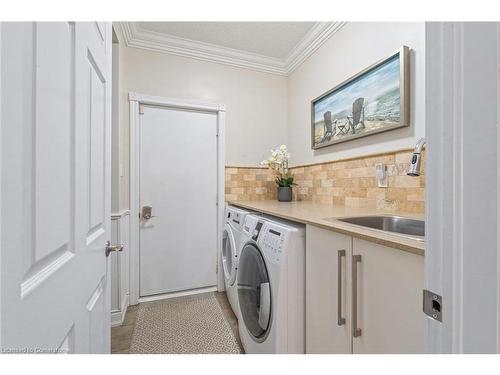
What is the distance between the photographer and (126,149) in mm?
2119

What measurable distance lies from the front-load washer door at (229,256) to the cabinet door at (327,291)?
0.79m

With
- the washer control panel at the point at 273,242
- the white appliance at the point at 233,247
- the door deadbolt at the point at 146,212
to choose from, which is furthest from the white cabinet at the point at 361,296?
the door deadbolt at the point at 146,212

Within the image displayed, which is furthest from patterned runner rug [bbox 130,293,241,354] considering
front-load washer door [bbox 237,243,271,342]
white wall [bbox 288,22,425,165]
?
white wall [bbox 288,22,425,165]

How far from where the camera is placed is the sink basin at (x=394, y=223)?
1.21 m

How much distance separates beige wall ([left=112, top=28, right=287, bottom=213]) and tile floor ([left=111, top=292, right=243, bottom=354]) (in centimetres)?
91

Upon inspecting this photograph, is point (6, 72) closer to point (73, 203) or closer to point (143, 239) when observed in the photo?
point (73, 203)

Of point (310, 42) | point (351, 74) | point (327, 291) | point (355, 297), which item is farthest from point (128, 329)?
point (310, 42)

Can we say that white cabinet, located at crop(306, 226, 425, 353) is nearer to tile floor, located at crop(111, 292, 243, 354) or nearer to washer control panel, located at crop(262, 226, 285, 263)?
washer control panel, located at crop(262, 226, 285, 263)

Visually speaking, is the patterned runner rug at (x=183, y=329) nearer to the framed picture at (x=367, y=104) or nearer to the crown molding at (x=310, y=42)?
the framed picture at (x=367, y=104)

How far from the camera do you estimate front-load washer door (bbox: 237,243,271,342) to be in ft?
4.10

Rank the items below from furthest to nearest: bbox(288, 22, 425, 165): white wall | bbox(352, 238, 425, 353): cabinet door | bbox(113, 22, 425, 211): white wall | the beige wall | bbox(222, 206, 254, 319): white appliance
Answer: the beige wall < bbox(222, 206, 254, 319): white appliance < bbox(113, 22, 425, 211): white wall < bbox(288, 22, 425, 165): white wall < bbox(352, 238, 425, 353): cabinet door

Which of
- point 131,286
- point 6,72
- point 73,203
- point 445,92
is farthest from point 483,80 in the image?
point 131,286

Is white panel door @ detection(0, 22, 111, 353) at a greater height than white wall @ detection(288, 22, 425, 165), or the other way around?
white wall @ detection(288, 22, 425, 165)

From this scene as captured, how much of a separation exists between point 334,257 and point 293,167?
1.82 m
